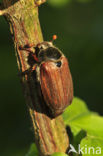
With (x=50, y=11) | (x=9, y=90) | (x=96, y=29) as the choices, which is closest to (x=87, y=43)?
(x=96, y=29)

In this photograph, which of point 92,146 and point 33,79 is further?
point 33,79

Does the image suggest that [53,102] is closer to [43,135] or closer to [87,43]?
[43,135]

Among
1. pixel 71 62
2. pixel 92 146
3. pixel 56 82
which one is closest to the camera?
pixel 92 146

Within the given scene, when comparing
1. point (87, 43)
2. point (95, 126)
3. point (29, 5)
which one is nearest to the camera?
point (29, 5)

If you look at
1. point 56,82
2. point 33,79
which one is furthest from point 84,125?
point 33,79

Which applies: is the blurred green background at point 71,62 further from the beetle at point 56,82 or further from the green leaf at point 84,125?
the beetle at point 56,82

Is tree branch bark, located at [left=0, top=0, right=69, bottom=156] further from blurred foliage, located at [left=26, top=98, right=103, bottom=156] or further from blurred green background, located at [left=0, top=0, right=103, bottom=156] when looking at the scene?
blurred green background, located at [left=0, top=0, right=103, bottom=156]

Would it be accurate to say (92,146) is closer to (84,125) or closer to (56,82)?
(84,125)
